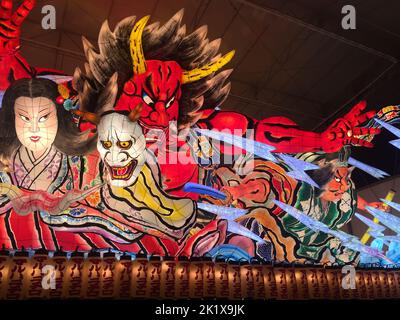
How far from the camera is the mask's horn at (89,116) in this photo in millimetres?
5059

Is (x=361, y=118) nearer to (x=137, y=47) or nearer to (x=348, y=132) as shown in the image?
(x=348, y=132)

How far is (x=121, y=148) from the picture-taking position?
5074 millimetres

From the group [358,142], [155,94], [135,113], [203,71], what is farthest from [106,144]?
[358,142]

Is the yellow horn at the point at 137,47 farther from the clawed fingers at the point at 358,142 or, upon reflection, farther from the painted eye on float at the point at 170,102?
the clawed fingers at the point at 358,142

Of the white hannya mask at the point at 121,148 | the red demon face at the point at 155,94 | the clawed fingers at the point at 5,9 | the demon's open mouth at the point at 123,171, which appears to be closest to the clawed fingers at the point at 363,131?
the red demon face at the point at 155,94

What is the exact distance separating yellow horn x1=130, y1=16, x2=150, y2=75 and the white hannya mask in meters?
0.71

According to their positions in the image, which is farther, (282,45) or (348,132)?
(282,45)

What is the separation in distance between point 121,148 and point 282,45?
17.3 ft

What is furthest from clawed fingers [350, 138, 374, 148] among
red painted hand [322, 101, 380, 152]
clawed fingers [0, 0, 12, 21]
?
clawed fingers [0, 0, 12, 21]

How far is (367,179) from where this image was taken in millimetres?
6805

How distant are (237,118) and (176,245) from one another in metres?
2.05

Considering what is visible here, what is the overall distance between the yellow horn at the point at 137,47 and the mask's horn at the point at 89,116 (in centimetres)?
82
